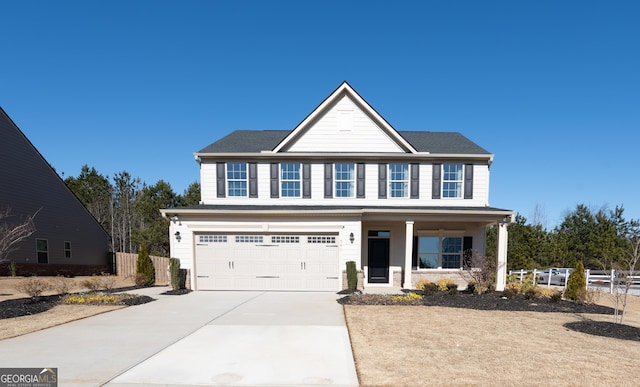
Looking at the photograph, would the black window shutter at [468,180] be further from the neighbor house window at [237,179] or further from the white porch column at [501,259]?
the neighbor house window at [237,179]

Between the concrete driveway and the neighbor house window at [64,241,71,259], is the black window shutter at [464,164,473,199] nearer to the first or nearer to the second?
the concrete driveway

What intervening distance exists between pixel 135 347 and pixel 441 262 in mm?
12950

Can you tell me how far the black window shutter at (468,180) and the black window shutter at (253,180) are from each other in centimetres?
1001

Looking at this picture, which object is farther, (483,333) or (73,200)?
(73,200)

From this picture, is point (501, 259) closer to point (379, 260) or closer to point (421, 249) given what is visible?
point (421, 249)

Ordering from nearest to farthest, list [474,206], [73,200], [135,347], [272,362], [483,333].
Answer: [272,362] → [135,347] → [483,333] → [474,206] → [73,200]

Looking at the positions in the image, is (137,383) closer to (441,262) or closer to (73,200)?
(441,262)

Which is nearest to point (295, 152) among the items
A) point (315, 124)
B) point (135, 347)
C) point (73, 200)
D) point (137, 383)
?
point (315, 124)

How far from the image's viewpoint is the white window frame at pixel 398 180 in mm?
14883

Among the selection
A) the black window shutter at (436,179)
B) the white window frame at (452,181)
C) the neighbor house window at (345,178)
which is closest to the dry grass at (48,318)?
the neighbor house window at (345,178)

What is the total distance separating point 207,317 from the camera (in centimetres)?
829

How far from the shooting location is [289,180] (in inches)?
587

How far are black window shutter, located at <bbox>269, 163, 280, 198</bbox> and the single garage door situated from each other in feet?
7.82

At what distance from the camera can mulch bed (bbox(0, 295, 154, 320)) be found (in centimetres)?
857
